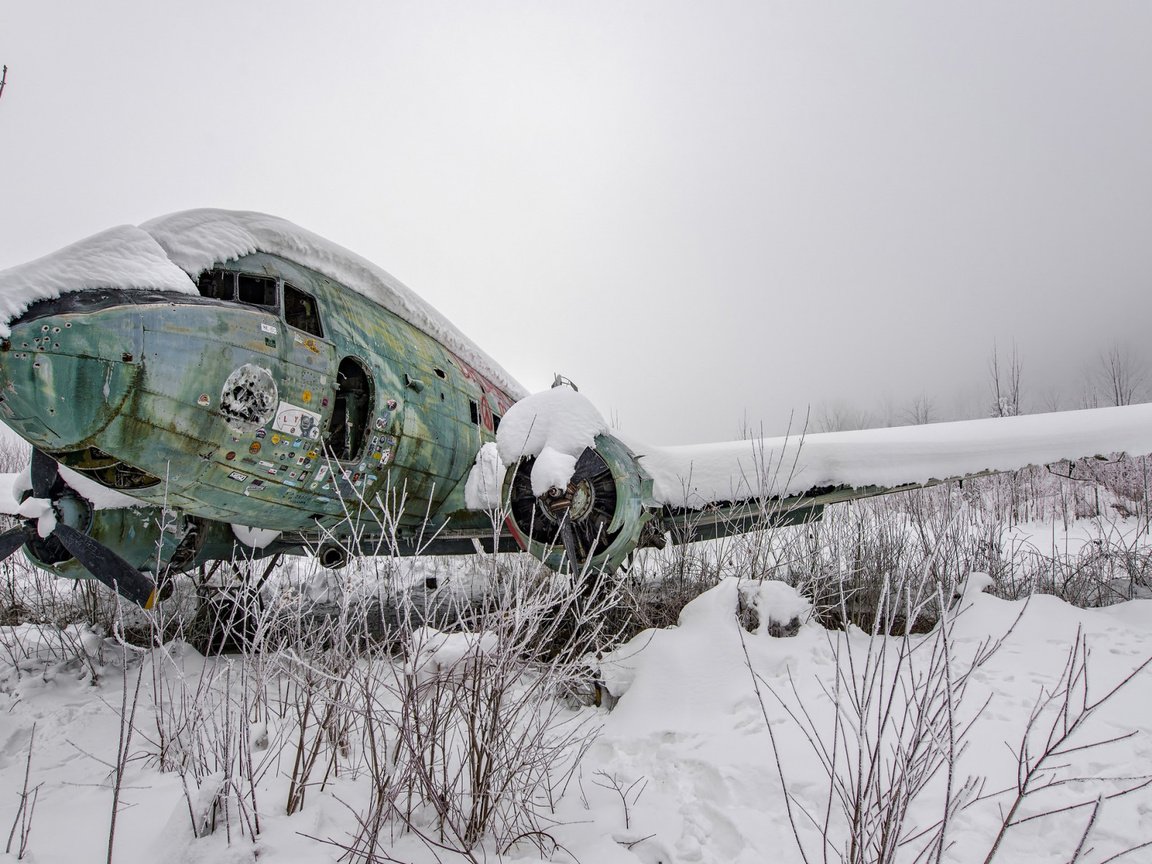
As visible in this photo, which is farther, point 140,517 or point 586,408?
point 140,517

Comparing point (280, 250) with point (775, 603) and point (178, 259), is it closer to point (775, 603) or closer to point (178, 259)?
point (178, 259)

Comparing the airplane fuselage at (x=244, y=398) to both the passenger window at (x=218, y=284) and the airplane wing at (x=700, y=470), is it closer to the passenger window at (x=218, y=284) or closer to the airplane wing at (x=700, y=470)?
the passenger window at (x=218, y=284)

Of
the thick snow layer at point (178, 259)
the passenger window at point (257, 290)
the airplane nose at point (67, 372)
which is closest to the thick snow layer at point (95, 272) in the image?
the thick snow layer at point (178, 259)

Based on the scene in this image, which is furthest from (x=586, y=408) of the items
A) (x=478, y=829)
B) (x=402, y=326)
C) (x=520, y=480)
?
(x=478, y=829)

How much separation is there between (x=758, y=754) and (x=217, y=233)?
5.28 metres

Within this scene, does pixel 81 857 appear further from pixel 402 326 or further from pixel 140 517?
pixel 402 326

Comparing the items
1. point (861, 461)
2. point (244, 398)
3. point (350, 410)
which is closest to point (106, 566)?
point (244, 398)

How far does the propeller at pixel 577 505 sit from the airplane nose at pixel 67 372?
270 cm

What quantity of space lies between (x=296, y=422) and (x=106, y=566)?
166 centimetres

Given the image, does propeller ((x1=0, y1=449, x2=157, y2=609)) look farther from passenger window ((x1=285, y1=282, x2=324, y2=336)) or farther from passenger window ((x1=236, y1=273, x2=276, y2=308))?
passenger window ((x1=285, y1=282, x2=324, y2=336))

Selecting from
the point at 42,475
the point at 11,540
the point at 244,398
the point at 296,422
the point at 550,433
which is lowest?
the point at 11,540

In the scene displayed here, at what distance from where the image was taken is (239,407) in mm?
4074

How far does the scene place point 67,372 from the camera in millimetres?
3340

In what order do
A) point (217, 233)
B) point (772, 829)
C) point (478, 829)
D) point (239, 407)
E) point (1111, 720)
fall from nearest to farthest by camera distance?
point (478, 829) < point (772, 829) < point (1111, 720) < point (239, 407) < point (217, 233)
